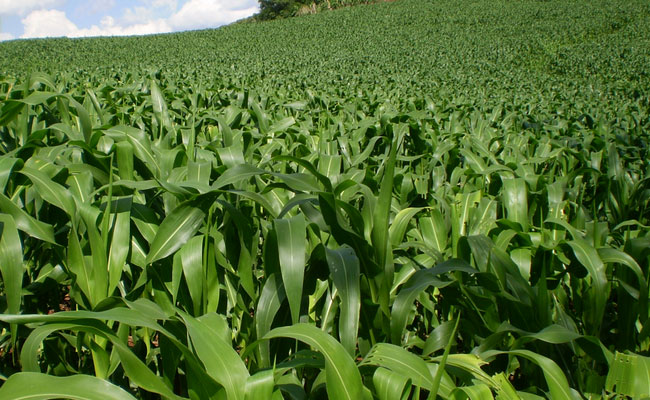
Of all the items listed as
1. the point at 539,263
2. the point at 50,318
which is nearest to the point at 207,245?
the point at 50,318

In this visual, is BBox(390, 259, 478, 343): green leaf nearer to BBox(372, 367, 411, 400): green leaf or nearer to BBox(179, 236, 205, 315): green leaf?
BBox(372, 367, 411, 400): green leaf

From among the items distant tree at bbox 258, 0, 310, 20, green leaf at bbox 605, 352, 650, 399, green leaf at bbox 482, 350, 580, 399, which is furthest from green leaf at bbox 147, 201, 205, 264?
distant tree at bbox 258, 0, 310, 20

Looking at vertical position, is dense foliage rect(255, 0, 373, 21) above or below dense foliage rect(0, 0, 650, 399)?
above

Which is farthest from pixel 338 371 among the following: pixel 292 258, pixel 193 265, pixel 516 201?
pixel 516 201

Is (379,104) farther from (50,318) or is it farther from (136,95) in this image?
(50,318)

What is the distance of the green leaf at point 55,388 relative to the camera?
701mm

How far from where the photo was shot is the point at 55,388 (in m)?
0.71

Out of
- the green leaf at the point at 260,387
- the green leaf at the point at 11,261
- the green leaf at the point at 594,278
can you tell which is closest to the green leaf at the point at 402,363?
the green leaf at the point at 260,387

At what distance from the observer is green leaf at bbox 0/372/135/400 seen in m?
0.70

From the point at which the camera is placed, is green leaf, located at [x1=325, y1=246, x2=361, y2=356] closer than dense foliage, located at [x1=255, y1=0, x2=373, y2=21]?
Yes

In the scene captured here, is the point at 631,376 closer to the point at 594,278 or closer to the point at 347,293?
the point at 594,278

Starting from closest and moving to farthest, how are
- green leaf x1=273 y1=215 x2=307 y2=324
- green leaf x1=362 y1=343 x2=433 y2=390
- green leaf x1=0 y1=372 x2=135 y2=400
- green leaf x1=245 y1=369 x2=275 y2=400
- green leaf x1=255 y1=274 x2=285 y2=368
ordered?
1. green leaf x1=0 y1=372 x2=135 y2=400
2. green leaf x1=245 y1=369 x2=275 y2=400
3. green leaf x1=362 y1=343 x2=433 y2=390
4. green leaf x1=273 y1=215 x2=307 y2=324
5. green leaf x1=255 y1=274 x2=285 y2=368

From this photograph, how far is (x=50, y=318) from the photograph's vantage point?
733 millimetres

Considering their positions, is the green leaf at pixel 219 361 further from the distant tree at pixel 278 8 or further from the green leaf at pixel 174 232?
the distant tree at pixel 278 8
